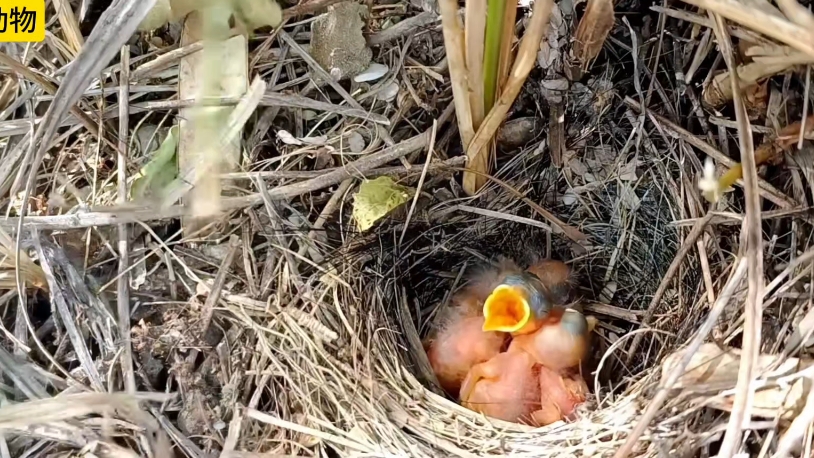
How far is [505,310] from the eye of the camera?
130 centimetres

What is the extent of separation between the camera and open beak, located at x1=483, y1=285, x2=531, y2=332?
1.28 metres

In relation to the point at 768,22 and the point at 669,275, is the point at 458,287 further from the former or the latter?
the point at 768,22

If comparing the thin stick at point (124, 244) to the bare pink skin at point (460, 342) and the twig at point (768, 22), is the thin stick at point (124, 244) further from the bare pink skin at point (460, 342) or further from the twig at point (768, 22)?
the twig at point (768, 22)

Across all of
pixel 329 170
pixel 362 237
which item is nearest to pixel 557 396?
pixel 362 237

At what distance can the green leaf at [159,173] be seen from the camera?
4.21ft

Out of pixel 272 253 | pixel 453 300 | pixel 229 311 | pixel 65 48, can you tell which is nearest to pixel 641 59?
pixel 453 300

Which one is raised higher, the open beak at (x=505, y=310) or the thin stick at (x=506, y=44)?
the thin stick at (x=506, y=44)

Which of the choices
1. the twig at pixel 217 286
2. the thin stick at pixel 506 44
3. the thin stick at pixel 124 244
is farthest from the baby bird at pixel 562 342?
the thin stick at pixel 124 244

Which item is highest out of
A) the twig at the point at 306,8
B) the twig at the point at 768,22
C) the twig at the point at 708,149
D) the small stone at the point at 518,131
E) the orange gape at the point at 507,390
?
the twig at the point at 768,22

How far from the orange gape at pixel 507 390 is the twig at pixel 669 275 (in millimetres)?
170

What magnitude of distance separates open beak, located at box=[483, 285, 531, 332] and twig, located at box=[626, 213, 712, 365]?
0.18 meters

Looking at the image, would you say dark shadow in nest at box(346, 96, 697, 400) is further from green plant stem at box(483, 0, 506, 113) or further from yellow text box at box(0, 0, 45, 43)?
yellow text box at box(0, 0, 45, 43)

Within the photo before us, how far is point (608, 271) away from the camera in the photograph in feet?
4.68

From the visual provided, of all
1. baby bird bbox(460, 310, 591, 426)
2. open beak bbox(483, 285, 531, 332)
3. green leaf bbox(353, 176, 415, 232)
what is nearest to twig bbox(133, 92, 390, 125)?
green leaf bbox(353, 176, 415, 232)
